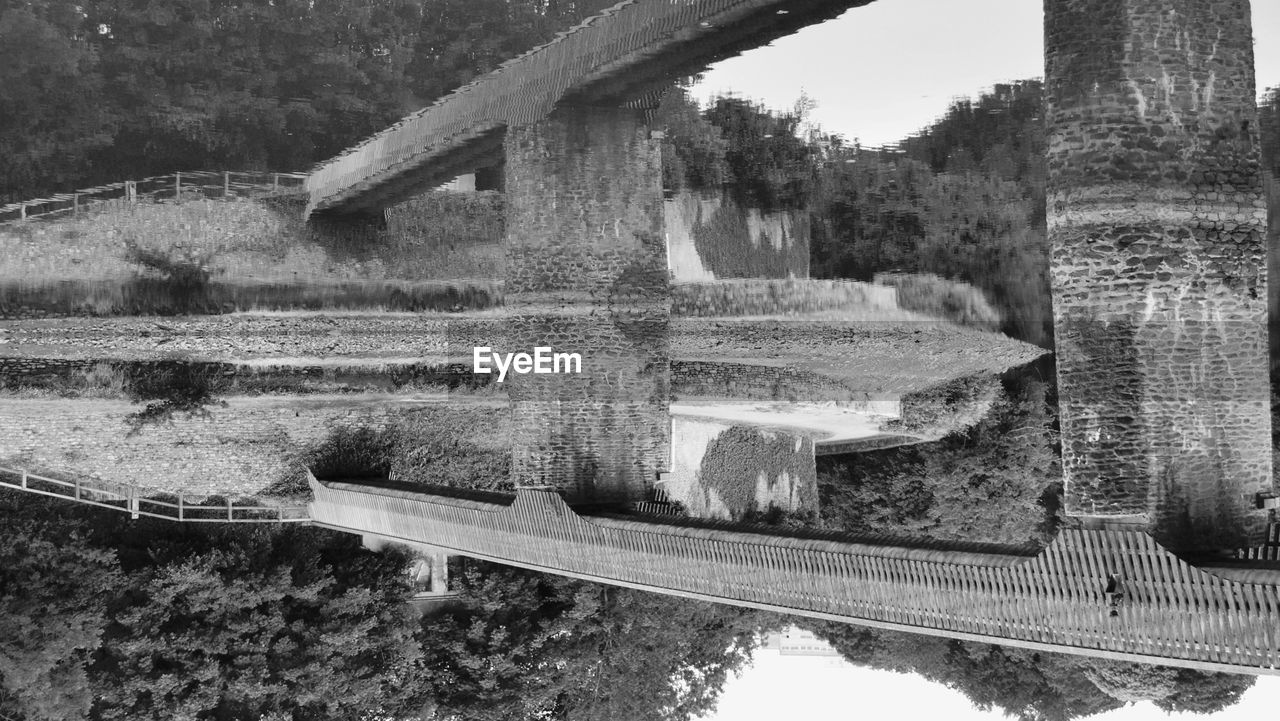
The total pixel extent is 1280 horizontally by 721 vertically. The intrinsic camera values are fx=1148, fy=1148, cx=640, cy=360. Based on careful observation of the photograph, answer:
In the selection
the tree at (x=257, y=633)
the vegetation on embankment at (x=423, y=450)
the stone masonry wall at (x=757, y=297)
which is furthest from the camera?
the tree at (x=257, y=633)

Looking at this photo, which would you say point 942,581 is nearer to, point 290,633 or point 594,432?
point 594,432

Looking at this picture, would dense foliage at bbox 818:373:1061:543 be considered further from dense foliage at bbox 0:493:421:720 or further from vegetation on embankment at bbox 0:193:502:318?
dense foliage at bbox 0:493:421:720

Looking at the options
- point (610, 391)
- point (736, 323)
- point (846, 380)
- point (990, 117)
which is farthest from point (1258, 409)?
point (990, 117)

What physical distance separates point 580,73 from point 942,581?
3933 millimetres

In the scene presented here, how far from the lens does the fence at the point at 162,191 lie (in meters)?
11.0

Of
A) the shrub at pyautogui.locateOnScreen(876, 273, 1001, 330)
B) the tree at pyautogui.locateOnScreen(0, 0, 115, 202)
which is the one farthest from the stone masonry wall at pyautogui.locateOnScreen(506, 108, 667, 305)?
the tree at pyautogui.locateOnScreen(0, 0, 115, 202)

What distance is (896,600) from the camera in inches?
225

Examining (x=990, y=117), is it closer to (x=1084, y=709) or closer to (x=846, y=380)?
(x=846, y=380)

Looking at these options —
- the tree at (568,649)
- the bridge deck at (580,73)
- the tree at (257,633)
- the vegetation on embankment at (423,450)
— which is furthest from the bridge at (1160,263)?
the tree at (568,649)

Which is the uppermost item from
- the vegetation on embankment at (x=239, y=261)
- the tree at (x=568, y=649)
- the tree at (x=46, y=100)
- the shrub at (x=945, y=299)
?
the tree at (x=46, y=100)

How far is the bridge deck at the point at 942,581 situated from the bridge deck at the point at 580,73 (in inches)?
107

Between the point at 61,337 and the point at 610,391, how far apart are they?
4.70m

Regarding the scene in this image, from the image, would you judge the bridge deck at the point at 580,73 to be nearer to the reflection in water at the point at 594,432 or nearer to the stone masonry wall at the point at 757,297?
the reflection in water at the point at 594,432

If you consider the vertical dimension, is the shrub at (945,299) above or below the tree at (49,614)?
above
